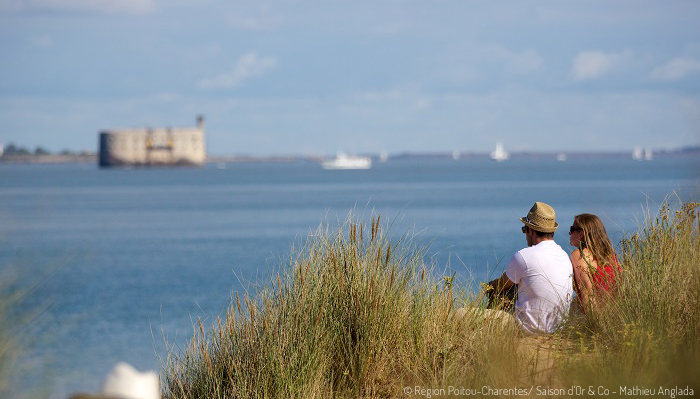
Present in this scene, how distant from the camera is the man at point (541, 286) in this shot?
5859 millimetres

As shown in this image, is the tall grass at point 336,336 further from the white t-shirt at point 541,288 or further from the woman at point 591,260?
the woman at point 591,260

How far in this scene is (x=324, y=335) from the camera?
17.5ft

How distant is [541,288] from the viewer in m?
5.86

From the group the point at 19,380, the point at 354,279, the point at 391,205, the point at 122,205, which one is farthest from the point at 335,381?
the point at 122,205

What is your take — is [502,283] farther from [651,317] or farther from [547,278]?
[651,317]

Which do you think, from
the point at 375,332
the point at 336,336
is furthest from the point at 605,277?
the point at 336,336

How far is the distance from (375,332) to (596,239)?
6.37ft

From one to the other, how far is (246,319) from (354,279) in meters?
0.71

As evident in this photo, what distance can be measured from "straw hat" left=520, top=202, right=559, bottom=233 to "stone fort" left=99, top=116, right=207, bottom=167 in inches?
5882

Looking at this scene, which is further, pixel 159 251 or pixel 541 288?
pixel 159 251

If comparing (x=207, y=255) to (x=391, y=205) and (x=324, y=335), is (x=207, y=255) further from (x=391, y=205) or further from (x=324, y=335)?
(x=324, y=335)

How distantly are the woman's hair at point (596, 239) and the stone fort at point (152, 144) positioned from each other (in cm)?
14931

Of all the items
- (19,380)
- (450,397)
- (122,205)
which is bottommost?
(122,205)

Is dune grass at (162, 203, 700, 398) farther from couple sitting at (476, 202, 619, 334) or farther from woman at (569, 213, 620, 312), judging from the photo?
woman at (569, 213, 620, 312)
